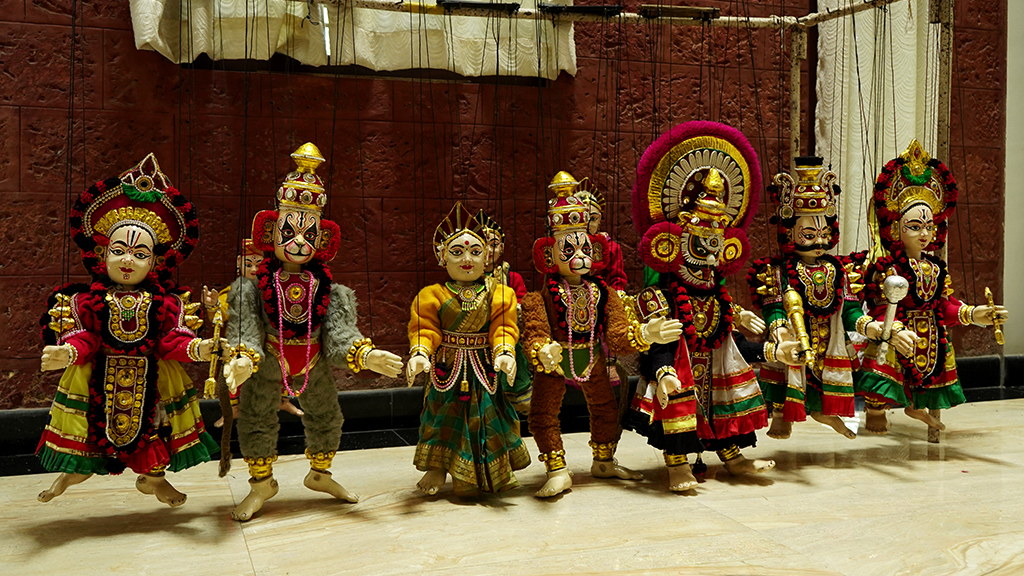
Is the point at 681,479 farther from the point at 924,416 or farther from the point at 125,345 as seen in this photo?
the point at 125,345

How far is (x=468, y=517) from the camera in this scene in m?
3.24

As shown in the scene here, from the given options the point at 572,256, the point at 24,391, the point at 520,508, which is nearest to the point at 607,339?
the point at 572,256

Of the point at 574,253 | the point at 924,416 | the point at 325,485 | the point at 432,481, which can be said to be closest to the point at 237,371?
the point at 325,485

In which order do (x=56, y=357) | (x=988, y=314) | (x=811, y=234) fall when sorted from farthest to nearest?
1. (x=988, y=314)
2. (x=811, y=234)
3. (x=56, y=357)

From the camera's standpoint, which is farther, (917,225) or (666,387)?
(917,225)

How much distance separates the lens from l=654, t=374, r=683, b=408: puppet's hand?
339 centimetres

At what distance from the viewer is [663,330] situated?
11.2 ft

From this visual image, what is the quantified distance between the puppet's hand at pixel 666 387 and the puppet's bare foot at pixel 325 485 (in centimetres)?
131

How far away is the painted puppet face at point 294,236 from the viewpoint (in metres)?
3.25

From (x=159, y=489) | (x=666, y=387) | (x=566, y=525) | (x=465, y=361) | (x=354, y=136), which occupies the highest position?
(x=354, y=136)

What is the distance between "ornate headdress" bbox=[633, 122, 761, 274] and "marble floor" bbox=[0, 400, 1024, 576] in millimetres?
1030

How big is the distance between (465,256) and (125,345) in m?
1.30

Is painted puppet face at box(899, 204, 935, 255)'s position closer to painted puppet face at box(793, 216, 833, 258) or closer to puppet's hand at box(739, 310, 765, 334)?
painted puppet face at box(793, 216, 833, 258)

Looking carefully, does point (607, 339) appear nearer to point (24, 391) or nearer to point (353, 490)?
point (353, 490)
